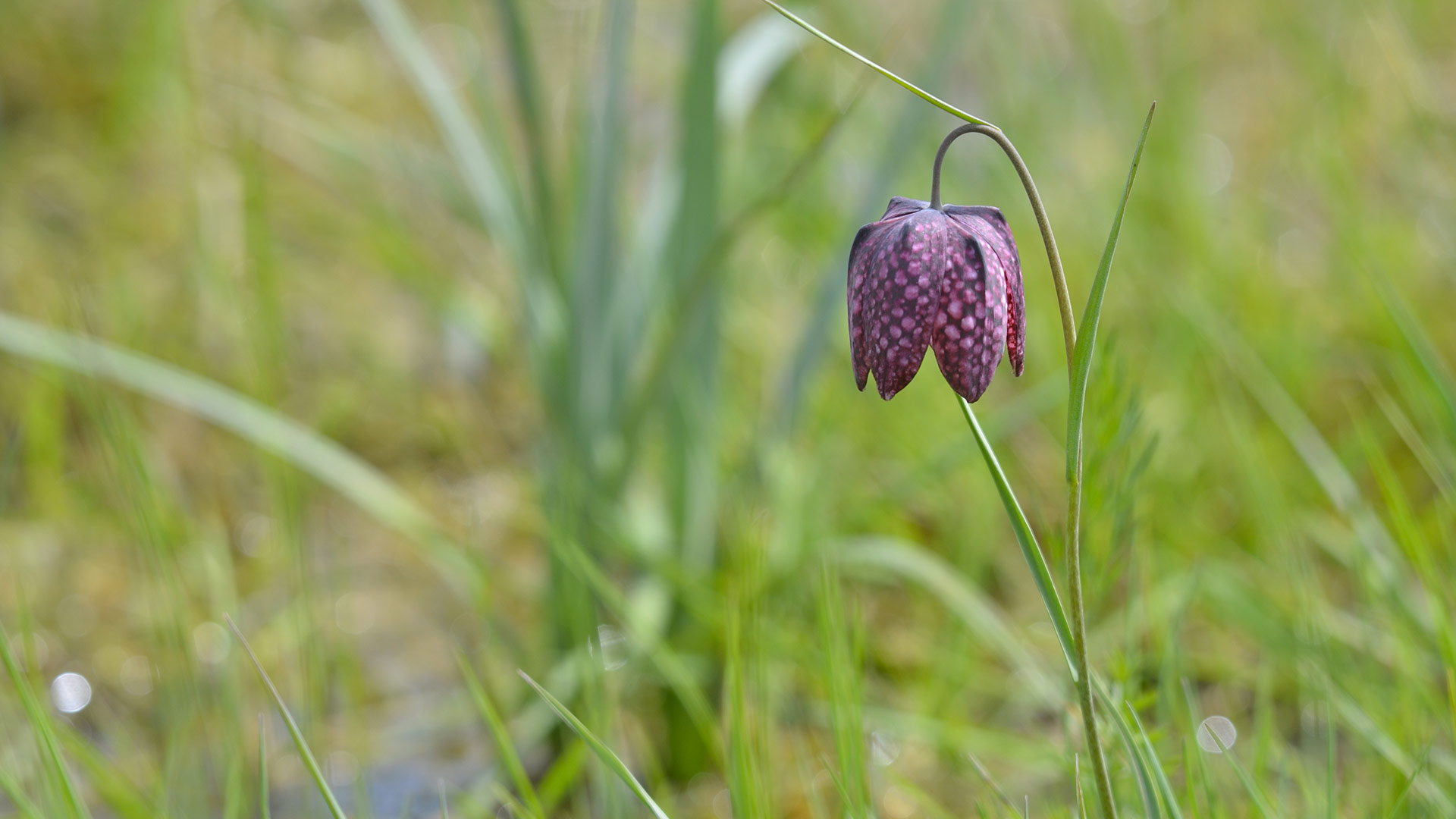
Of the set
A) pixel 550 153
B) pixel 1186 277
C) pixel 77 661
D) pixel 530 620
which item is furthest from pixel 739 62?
pixel 77 661

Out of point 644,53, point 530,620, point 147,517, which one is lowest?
point 530,620

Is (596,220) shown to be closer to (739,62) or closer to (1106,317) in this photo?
(739,62)

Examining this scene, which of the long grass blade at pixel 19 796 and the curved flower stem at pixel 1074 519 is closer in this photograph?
the curved flower stem at pixel 1074 519

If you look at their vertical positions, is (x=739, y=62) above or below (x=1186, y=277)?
above

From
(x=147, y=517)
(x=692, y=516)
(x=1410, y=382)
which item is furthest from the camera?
(x=692, y=516)

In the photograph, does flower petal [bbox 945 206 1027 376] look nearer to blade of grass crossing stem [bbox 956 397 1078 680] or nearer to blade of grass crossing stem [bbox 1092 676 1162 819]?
blade of grass crossing stem [bbox 956 397 1078 680]

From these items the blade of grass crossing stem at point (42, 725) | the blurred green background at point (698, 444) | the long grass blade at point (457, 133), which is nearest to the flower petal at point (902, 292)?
the blurred green background at point (698, 444)

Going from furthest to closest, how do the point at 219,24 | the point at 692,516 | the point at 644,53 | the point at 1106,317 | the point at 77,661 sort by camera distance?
the point at 644,53, the point at 219,24, the point at 1106,317, the point at 77,661, the point at 692,516

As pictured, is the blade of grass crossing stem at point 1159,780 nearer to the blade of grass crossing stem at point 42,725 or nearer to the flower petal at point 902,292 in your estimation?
the flower petal at point 902,292
